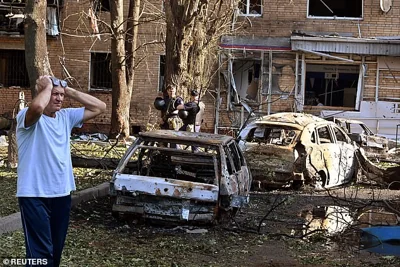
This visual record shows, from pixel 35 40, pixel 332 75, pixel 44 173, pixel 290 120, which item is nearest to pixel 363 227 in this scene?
pixel 290 120

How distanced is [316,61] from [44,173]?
827 inches

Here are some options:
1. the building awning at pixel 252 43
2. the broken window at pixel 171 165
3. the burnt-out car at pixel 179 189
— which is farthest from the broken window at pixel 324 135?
the building awning at pixel 252 43

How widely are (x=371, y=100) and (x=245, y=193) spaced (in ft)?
53.3

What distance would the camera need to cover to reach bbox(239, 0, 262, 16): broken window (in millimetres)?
25281

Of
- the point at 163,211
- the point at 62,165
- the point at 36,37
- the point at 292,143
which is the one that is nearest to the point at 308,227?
the point at 163,211

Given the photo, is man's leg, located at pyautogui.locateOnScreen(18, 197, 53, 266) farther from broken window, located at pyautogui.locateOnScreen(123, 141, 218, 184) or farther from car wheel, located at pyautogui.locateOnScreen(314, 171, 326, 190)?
car wheel, located at pyautogui.locateOnScreen(314, 171, 326, 190)

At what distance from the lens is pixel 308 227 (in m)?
9.59

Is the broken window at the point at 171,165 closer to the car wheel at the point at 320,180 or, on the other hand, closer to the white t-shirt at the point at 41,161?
the car wheel at the point at 320,180

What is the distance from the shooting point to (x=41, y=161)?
4.94m

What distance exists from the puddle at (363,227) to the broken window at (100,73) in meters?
16.3

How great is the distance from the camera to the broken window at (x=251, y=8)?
25.3 metres

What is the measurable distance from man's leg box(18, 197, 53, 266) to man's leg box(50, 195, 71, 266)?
124 mm

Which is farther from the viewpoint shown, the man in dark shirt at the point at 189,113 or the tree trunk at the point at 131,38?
the tree trunk at the point at 131,38

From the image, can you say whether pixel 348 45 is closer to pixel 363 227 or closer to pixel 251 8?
pixel 251 8
